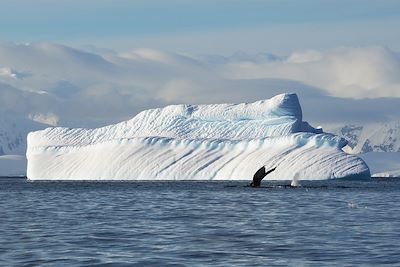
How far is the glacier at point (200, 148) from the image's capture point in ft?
416

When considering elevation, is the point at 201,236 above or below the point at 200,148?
below

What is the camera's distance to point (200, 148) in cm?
13538

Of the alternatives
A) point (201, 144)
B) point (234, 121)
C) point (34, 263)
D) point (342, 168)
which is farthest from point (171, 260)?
point (234, 121)

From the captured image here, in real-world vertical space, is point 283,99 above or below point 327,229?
above

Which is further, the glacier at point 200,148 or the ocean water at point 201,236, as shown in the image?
the glacier at point 200,148

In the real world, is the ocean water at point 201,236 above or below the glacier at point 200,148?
below

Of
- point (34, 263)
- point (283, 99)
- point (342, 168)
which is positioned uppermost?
point (283, 99)

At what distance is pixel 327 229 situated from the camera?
3616 centimetres

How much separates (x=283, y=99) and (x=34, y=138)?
3786cm

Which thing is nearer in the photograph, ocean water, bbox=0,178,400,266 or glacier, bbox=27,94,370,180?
ocean water, bbox=0,178,400,266

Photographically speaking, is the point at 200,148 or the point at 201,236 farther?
the point at 200,148

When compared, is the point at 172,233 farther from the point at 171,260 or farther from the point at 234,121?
the point at 234,121

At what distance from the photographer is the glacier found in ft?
416

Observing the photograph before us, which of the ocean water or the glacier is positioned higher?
the glacier
